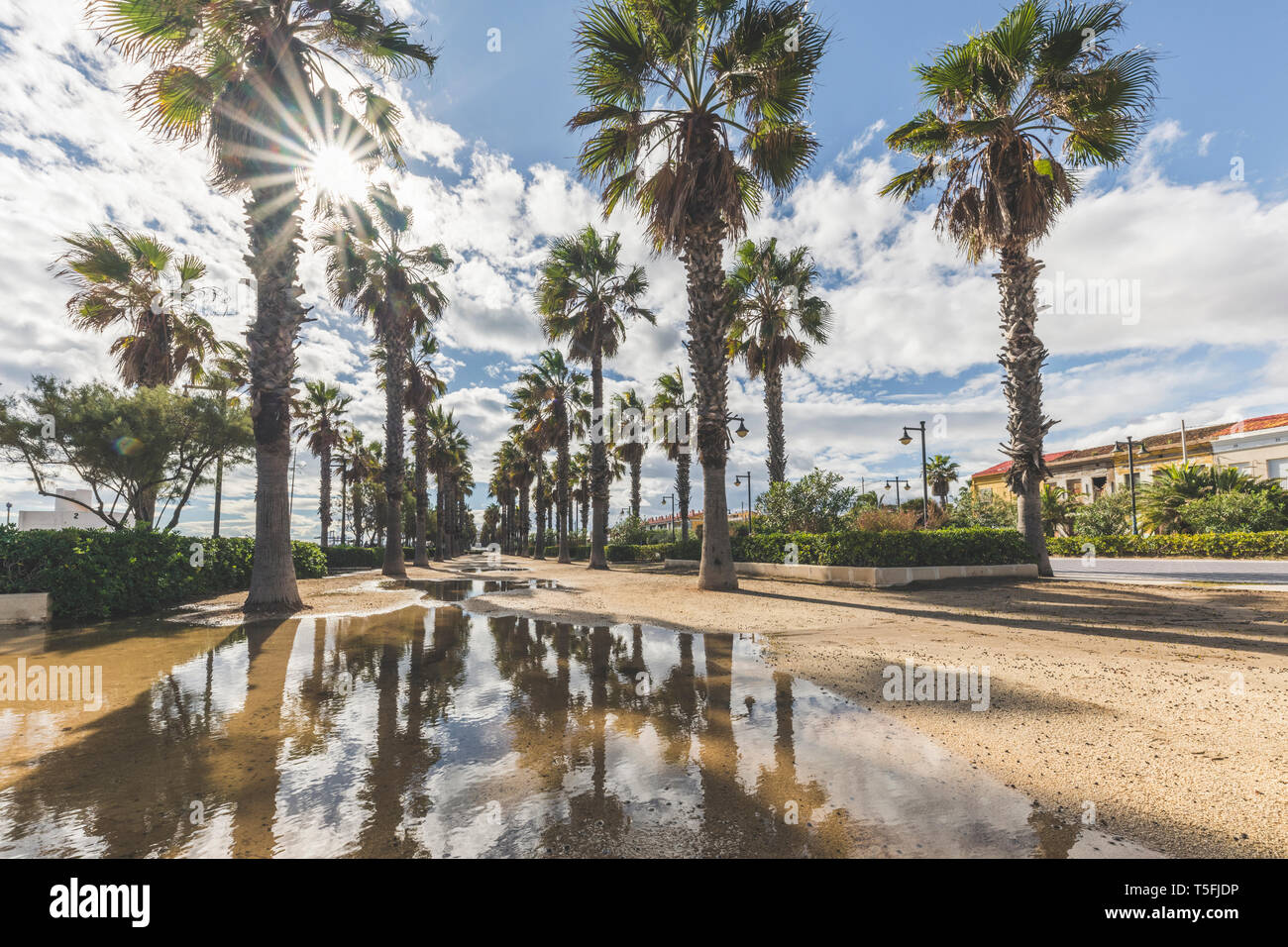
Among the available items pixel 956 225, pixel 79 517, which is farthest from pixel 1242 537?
pixel 79 517

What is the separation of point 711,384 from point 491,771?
432 inches

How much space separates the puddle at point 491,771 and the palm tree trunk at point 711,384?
7.16 meters

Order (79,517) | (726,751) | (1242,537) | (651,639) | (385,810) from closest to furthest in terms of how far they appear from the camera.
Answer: (385,810), (726,751), (651,639), (1242,537), (79,517)

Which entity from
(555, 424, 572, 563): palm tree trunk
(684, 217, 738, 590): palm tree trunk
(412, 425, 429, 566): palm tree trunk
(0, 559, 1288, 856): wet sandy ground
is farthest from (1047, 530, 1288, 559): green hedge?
(412, 425, 429, 566): palm tree trunk

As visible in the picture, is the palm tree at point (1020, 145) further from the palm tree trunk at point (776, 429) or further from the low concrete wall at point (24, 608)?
the low concrete wall at point (24, 608)

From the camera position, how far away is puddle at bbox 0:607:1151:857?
242cm

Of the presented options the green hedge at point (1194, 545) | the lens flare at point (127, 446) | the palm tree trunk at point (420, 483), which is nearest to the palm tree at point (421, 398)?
the palm tree trunk at point (420, 483)

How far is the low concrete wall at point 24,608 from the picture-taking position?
859 cm

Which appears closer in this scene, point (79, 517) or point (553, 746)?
point (553, 746)

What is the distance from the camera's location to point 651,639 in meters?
7.40

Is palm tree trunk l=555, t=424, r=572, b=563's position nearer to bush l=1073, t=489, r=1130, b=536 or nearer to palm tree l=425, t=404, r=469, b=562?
palm tree l=425, t=404, r=469, b=562

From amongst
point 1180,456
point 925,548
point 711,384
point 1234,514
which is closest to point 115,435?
point 711,384
